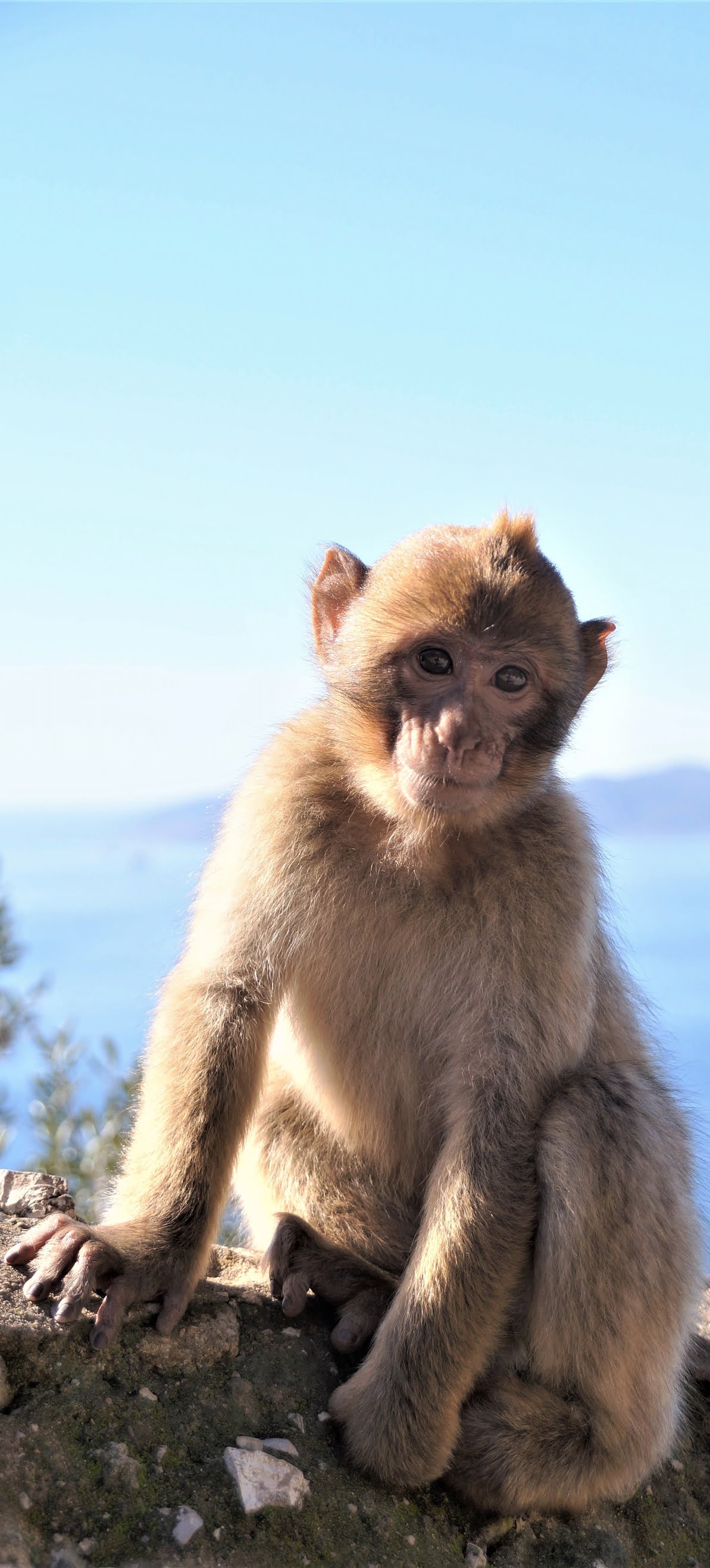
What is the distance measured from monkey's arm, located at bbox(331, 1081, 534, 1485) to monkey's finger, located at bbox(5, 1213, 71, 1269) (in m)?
0.75

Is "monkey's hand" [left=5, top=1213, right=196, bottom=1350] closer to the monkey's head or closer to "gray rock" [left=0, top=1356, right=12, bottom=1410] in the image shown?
"gray rock" [left=0, top=1356, right=12, bottom=1410]

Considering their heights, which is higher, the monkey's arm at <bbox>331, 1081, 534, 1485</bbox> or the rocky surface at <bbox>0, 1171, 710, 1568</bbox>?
the monkey's arm at <bbox>331, 1081, 534, 1485</bbox>

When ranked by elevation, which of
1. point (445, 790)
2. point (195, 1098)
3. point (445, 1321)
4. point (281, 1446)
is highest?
point (445, 790)

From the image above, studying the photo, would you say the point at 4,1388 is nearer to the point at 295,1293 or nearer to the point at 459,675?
the point at 295,1293

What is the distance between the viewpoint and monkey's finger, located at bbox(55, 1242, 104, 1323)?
9.75 feet

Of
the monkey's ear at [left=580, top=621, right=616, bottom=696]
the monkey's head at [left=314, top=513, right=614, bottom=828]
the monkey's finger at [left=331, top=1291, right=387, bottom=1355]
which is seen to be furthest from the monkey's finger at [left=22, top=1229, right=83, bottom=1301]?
the monkey's ear at [left=580, top=621, right=616, bottom=696]

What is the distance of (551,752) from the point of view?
3.45 m

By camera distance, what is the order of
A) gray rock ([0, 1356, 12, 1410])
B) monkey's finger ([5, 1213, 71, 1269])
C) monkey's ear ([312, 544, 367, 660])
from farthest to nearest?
monkey's ear ([312, 544, 367, 660]) → monkey's finger ([5, 1213, 71, 1269]) → gray rock ([0, 1356, 12, 1410])

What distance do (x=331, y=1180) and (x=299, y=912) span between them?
77 centimetres

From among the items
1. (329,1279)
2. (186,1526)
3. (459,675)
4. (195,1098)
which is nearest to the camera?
(186,1526)

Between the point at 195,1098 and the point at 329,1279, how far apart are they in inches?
22.5

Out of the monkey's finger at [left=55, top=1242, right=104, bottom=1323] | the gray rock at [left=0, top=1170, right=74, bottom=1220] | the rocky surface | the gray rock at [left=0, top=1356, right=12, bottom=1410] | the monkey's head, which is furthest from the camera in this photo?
the gray rock at [left=0, top=1170, right=74, bottom=1220]

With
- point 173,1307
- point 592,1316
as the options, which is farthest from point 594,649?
point 173,1307

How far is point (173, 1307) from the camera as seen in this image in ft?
10.3
